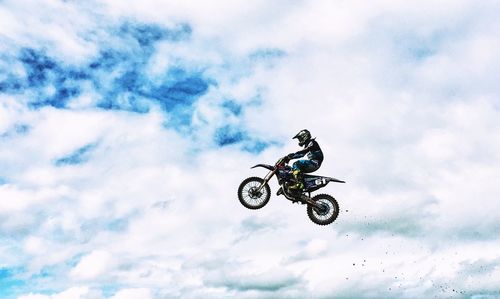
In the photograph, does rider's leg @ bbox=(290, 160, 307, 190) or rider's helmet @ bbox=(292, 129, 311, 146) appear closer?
rider's helmet @ bbox=(292, 129, 311, 146)

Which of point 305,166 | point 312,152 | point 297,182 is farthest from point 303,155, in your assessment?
point 297,182

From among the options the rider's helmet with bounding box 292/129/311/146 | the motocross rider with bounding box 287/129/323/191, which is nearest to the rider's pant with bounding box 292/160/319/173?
the motocross rider with bounding box 287/129/323/191

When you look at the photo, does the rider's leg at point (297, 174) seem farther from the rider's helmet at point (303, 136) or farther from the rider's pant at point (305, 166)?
the rider's helmet at point (303, 136)

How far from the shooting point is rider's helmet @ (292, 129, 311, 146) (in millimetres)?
26578

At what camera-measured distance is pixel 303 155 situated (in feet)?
87.9

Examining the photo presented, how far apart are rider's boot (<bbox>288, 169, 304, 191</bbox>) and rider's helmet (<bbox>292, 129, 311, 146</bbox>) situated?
173cm

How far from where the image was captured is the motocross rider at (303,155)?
87.5ft

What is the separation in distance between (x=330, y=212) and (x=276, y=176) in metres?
3.26

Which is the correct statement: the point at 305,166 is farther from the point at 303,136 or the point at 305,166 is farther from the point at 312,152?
the point at 303,136

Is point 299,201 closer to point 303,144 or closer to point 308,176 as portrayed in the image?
point 308,176

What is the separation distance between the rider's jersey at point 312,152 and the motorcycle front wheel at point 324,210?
6.27ft

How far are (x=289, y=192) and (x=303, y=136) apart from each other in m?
2.96

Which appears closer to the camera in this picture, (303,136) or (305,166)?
(303,136)

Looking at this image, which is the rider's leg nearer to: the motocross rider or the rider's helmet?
the motocross rider
